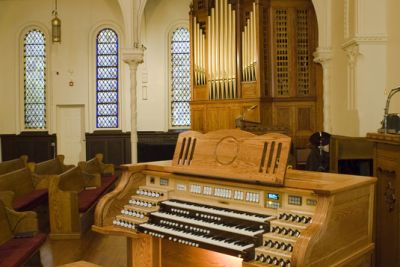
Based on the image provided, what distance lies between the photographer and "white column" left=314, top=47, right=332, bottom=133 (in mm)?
9766

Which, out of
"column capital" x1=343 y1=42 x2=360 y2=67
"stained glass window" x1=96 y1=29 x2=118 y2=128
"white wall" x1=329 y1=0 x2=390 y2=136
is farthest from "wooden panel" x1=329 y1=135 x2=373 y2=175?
"stained glass window" x1=96 y1=29 x2=118 y2=128

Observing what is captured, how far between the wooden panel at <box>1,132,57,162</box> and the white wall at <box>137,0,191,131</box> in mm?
2782

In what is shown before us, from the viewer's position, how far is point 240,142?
11.9 ft

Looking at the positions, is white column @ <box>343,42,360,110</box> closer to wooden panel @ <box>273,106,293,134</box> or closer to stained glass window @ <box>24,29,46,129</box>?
wooden panel @ <box>273,106,293,134</box>

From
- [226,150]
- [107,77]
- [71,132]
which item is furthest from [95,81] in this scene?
[226,150]

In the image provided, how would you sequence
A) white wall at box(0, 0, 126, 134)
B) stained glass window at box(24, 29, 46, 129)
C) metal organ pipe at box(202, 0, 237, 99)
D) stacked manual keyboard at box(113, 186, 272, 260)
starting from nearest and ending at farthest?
stacked manual keyboard at box(113, 186, 272, 260), metal organ pipe at box(202, 0, 237, 99), white wall at box(0, 0, 126, 134), stained glass window at box(24, 29, 46, 129)

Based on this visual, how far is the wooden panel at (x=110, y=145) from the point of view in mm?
14016

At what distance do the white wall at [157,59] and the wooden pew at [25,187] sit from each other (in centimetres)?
679

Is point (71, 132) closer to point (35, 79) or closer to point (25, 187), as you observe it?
point (35, 79)

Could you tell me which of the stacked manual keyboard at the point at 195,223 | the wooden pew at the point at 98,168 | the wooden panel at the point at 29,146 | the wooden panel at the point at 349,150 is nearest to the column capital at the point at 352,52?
the wooden panel at the point at 349,150

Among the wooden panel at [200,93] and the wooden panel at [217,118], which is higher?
the wooden panel at [200,93]

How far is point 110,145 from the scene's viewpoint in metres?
14.0

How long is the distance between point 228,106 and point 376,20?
13.9 feet

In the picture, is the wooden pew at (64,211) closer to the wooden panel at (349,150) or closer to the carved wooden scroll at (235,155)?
the carved wooden scroll at (235,155)
